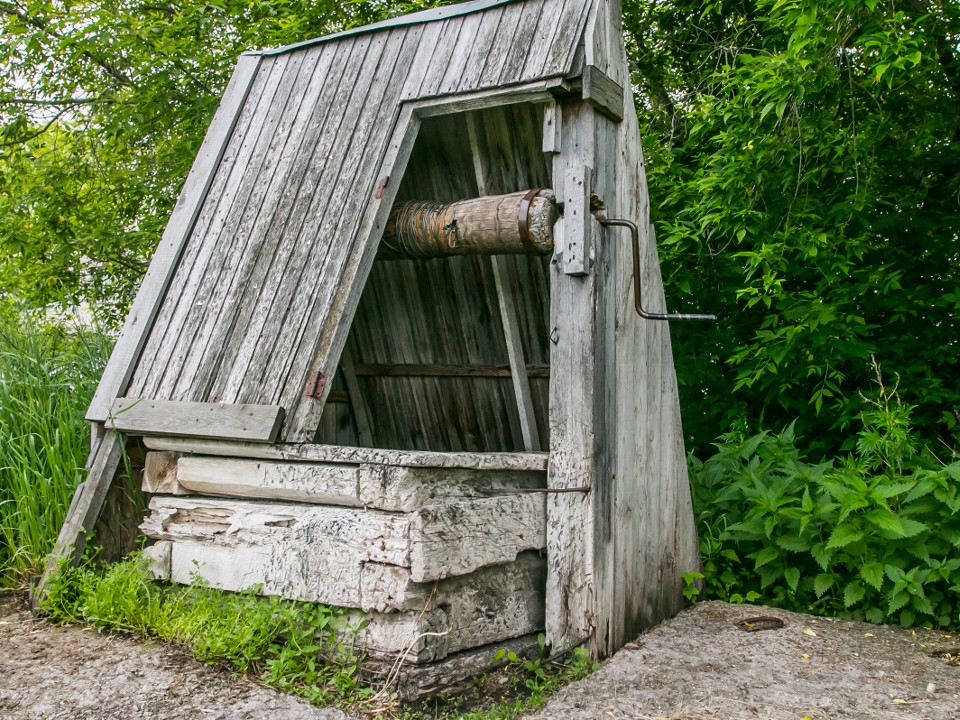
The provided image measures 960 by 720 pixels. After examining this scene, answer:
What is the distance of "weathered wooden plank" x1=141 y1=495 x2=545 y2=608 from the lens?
3473mm

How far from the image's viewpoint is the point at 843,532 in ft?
14.7

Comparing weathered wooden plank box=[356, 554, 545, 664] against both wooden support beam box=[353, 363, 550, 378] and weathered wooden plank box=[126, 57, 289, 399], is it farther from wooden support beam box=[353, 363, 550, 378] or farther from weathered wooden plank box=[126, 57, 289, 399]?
weathered wooden plank box=[126, 57, 289, 399]

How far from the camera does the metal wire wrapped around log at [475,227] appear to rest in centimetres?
413

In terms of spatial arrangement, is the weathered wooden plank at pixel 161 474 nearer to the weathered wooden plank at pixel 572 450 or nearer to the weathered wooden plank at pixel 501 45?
the weathered wooden plank at pixel 572 450

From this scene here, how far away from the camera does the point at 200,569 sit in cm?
411

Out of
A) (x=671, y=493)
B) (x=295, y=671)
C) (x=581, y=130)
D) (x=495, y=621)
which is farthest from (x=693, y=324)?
(x=295, y=671)

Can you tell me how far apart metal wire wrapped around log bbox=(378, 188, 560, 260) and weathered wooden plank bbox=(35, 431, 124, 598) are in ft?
5.78

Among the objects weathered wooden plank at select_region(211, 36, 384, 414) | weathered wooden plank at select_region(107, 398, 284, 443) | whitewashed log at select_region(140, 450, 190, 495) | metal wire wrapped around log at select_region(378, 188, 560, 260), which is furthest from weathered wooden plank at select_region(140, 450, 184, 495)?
metal wire wrapped around log at select_region(378, 188, 560, 260)

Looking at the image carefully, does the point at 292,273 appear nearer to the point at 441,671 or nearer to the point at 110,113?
the point at 441,671

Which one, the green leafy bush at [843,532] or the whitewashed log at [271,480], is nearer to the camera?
the whitewashed log at [271,480]

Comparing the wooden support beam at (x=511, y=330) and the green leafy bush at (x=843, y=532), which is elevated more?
the wooden support beam at (x=511, y=330)

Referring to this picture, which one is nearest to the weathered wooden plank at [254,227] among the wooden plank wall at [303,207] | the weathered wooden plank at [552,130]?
the wooden plank wall at [303,207]

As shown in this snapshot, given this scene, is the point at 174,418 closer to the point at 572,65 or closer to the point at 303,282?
the point at 303,282

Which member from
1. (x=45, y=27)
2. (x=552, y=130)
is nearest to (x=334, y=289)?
(x=552, y=130)
